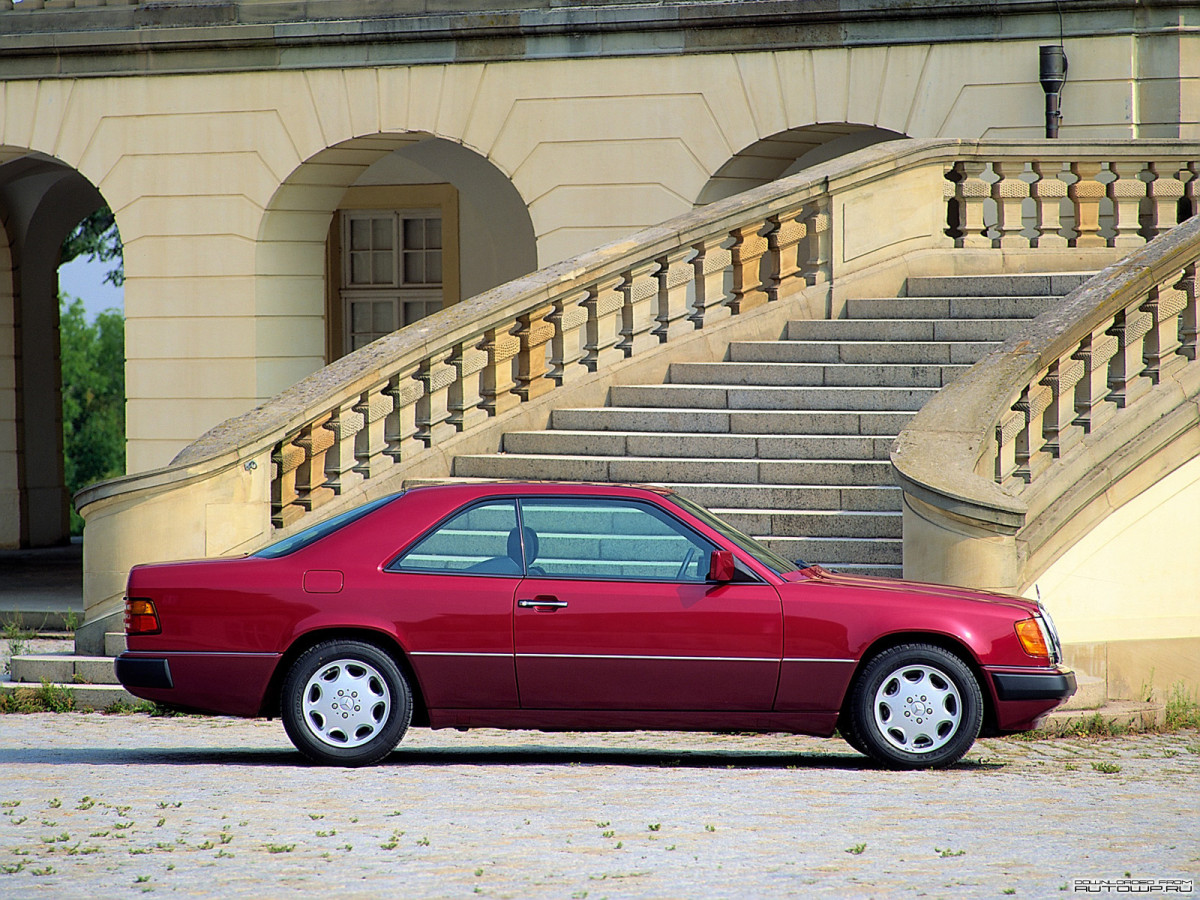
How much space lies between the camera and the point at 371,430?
11391mm

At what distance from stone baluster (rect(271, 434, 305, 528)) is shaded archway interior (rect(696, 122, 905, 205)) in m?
7.26

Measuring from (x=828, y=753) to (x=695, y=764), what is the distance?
2.56 ft

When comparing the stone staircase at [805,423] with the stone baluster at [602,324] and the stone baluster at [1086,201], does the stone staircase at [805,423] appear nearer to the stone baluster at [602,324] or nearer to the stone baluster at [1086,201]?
the stone baluster at [602,324]

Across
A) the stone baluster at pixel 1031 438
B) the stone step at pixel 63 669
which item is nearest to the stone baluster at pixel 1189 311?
the stone baluster at pixel 1031 438

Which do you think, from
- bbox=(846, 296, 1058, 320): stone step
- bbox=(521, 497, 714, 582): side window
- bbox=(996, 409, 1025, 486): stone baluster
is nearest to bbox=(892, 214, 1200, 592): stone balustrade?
bbox=(996, 409, 1025, 486): stone baluster

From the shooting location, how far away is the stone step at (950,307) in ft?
41.5

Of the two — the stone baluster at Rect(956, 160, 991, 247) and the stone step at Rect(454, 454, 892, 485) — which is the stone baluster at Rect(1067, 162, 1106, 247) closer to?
the stone baluster at Rect(956, 160, 991, 247)

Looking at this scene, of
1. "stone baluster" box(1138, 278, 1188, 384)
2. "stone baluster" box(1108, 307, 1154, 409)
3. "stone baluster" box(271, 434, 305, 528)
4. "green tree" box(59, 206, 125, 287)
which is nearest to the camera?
"stone baluster" box(1108, 307, 1154, 409)

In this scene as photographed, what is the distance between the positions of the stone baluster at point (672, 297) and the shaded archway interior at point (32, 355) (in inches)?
463

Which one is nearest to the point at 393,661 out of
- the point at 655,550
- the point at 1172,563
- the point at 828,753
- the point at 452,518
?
the point at 452,518

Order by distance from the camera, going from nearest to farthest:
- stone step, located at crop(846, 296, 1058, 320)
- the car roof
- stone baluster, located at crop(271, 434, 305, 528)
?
the car roof → stone baluster, located at crop(271, 434, 305, 528) → stone step, located at crop(846, 296, 1058, 320)

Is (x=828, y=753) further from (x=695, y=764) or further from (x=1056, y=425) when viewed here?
(x=1056, y=425)

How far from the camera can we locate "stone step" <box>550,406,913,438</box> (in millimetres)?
11492

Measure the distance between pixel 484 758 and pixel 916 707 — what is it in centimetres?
200
